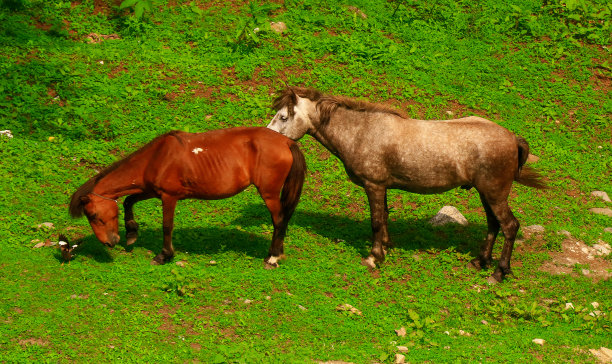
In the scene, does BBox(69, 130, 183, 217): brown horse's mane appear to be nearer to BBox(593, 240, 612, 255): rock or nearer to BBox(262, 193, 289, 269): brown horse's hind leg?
BBox(262, 193, 289, 269): brown horse's hind leg

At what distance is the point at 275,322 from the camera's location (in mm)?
8000

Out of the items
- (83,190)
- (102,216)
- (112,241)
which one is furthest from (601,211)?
(83,190)

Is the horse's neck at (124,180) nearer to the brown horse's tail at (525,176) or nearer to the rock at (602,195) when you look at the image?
the brown horse's tail at (525,176)

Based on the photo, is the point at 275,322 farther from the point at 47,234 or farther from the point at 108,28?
the point at 108,28

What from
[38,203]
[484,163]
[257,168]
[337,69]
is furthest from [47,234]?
[337,69]

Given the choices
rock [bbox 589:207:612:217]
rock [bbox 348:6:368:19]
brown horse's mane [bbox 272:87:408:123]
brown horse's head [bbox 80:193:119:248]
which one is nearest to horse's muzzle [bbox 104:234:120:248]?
brown horse's head [bbox 80:193:119:248]

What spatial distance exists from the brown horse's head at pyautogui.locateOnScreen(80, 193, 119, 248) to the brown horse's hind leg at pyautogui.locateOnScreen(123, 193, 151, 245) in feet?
1.30

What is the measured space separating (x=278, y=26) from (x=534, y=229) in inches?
282

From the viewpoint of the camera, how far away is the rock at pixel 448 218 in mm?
10977

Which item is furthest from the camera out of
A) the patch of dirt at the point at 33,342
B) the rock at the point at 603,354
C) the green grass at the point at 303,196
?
the green grass at the point at 303,196

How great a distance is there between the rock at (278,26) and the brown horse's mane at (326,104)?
5.42m

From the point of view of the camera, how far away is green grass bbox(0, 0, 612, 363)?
7.82m

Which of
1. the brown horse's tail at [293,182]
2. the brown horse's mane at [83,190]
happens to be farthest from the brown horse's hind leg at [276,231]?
the brown horse's mane at [83,190]

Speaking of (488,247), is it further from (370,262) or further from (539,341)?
(539,341)
